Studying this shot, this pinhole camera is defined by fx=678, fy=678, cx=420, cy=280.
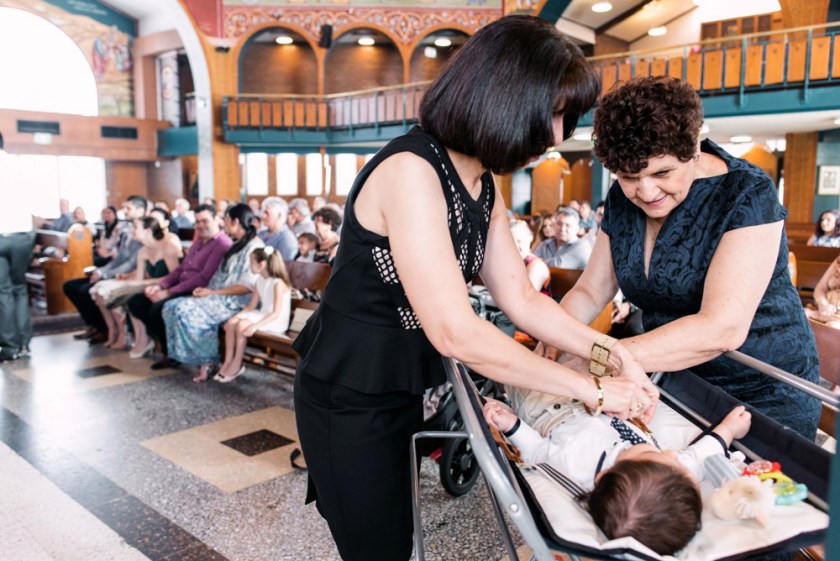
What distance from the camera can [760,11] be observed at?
16875 millimetres

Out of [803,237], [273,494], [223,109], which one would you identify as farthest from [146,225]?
[223,109]

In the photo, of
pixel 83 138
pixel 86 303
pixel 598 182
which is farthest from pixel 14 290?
pixel 83 138

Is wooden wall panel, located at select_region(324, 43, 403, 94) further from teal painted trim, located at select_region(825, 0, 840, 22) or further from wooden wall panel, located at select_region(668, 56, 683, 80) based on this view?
teal painted trim, located at select_region(825, 0, 840, 22)

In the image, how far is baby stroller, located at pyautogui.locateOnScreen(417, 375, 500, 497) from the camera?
3049 mm

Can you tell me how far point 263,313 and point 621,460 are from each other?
4.24 m

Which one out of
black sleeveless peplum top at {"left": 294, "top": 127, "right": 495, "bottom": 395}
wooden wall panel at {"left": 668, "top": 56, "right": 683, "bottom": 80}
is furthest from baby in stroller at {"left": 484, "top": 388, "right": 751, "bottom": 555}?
wooden wall panel at {"left": 668, "top": 56, "right": 683, "bottom": 80}

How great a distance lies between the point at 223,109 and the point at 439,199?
775 inches

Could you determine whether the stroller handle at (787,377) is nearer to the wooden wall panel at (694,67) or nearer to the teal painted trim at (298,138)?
the wooden wall panel at (694,67)

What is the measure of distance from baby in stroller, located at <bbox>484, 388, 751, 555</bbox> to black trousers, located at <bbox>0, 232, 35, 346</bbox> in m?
5.19

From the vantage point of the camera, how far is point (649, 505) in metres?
1.21

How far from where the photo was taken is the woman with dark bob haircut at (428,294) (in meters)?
1.22

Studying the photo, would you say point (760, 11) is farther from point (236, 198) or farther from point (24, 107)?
point (24, 107)

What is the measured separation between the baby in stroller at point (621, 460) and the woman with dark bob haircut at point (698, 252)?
0.19m

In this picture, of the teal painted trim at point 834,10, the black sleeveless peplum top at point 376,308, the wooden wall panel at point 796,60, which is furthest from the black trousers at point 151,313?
the teal painted trim at point 834,10
